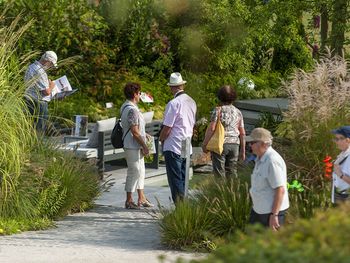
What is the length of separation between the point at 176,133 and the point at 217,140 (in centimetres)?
47

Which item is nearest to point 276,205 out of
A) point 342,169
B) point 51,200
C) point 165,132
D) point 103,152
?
point 342,169

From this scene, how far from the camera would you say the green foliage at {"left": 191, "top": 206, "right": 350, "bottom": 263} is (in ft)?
14.7

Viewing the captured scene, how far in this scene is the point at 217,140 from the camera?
37.0ft

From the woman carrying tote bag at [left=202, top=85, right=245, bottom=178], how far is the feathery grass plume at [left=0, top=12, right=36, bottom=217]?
1.94 m

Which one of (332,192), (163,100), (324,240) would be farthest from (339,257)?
(163,100)

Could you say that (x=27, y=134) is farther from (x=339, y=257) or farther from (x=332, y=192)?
(x=339, y=257)

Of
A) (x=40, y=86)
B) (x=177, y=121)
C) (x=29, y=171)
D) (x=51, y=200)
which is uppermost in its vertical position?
(x=40, y=86)

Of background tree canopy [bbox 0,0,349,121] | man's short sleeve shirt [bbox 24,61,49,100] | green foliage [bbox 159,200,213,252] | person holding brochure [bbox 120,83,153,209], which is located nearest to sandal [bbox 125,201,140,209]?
person holding brochure [bbox 120,83,153,209]

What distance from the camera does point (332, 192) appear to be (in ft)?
30.2

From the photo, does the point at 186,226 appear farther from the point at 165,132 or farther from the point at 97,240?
the point at 165,132

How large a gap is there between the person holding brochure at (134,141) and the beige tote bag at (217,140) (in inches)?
38.5

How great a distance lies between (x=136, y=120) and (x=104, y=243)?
2.01 m

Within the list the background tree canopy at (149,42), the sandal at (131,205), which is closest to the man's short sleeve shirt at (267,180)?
the sandal at (131,205)

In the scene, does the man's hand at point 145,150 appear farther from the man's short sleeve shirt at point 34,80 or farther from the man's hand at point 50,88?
the man's hand at point 50,88
